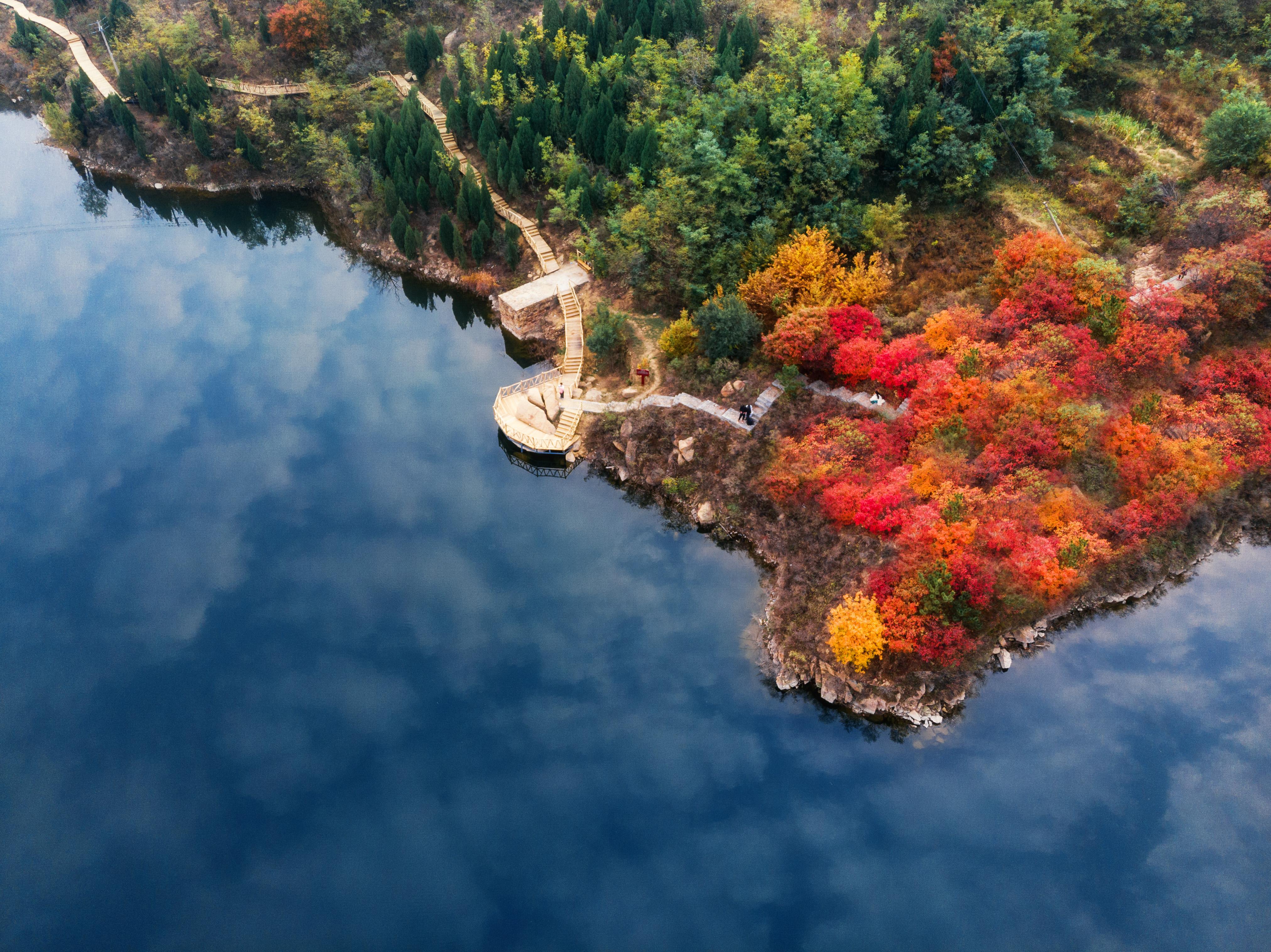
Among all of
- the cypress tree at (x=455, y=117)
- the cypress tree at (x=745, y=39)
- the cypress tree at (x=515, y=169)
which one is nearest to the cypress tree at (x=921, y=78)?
the cypress tree at (x=745, y=39)

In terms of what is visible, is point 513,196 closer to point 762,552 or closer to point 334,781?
point 762,552

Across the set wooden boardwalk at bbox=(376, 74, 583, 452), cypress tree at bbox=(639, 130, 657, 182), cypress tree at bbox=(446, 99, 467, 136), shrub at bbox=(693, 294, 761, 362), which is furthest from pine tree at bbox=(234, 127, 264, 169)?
shrub at bbox=(693, 294, 761, 362)

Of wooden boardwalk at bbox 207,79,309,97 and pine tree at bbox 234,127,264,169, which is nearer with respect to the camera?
pine tree at bbox 234,127,264,169

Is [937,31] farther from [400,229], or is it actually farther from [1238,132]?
[400,229]

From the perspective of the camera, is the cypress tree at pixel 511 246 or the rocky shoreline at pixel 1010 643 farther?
the cypress tree at pixel 511 246

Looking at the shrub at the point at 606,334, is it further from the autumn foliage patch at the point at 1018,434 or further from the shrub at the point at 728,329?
the autumn foliage patch at the point at 1018,434

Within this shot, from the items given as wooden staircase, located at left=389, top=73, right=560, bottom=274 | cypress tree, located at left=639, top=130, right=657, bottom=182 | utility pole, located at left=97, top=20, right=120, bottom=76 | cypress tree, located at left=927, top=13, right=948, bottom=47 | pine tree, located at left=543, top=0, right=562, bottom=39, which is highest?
cypress tree, located at left=927, top=13, right=948, bottom=47

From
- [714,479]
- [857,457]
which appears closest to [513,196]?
[714,479]

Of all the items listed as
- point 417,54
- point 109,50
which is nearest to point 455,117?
point 417,54

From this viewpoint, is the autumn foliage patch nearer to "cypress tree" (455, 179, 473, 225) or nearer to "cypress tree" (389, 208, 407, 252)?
"cypress tree" (455, 179, 473, 225)
